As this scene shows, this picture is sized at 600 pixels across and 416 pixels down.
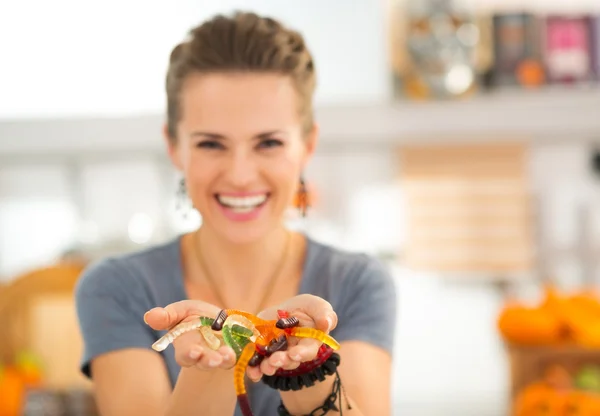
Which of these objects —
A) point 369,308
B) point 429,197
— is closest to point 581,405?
point 429,197

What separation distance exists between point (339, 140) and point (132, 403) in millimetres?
951

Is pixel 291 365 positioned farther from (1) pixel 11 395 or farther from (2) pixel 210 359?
(1) pixel 11 395

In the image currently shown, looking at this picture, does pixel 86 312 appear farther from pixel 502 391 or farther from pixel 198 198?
pixel 502 391

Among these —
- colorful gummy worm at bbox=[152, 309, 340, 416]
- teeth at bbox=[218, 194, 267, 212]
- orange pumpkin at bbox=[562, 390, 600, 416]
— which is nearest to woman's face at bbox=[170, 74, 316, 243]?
teeth at bbox=[218, 194, 267, 212]

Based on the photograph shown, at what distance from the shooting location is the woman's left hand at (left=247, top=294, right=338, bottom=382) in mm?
358

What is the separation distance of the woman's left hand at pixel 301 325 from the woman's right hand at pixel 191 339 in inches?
0.6

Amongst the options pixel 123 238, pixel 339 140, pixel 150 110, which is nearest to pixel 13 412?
pixel 123 238

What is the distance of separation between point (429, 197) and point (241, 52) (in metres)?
1.10

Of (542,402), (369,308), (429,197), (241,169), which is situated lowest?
(542,402)

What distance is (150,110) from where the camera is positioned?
113 centimetres

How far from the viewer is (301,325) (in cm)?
37

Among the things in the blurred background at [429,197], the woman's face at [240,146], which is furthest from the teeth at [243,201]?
the blurred background at [429,197]

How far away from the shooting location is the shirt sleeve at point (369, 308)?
0.51m

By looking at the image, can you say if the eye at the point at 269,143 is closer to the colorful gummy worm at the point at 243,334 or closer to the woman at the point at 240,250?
the woman at the point at 240,250
